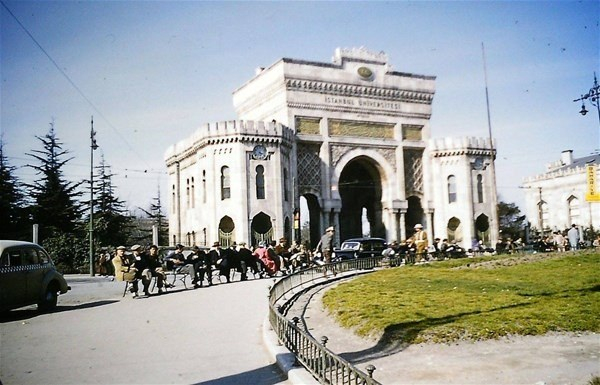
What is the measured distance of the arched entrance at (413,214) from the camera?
134ft

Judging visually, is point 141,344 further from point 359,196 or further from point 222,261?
point 359,196

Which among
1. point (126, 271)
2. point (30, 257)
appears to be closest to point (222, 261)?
point (126, 271)

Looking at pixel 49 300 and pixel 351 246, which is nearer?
pixel 49 300

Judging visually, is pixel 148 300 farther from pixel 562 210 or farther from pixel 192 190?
pixel 562 210

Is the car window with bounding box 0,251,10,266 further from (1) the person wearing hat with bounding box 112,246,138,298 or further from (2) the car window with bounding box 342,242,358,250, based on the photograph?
(2) the car window with bounding box 342,242,358,250

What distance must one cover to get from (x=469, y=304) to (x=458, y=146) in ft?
104

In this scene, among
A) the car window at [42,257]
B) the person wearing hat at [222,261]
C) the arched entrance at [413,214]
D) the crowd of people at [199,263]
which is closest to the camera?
the car window at [42,257]

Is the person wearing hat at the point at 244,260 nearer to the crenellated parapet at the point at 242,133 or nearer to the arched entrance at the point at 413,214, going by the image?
the crenellated parapet at the point at 242,133

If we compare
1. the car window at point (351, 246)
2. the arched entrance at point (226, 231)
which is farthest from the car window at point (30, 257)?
the arched entrance at point (226, 231)

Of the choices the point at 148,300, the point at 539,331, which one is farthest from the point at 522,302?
the point at 148,300

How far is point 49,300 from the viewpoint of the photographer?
1230cm

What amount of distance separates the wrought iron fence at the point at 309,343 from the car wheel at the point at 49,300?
519 centimetres

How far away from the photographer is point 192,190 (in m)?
39.2

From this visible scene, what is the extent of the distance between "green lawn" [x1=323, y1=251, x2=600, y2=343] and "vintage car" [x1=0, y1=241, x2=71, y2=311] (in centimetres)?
632
